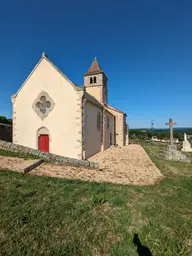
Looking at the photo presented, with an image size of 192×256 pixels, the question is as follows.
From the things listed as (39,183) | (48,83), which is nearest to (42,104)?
(48,83)

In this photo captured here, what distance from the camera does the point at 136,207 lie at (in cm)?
409

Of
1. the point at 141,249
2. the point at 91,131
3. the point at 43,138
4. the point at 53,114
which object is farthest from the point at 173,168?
the point at 43,138

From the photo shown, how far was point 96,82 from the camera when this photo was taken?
70.6ft

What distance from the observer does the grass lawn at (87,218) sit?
2593mm

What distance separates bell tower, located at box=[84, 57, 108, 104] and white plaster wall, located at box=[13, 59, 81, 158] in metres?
10.5

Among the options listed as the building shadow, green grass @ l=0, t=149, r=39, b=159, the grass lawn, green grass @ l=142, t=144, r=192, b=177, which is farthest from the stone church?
the building shadow

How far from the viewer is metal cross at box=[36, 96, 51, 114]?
1183cm

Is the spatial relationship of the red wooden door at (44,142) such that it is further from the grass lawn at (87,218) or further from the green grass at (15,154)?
the grass lawn at (87,218)

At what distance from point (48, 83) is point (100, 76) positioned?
1125 centimetres

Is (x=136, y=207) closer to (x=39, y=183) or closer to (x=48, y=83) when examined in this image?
(x=39, y=183)

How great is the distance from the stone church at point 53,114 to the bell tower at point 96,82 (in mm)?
8015

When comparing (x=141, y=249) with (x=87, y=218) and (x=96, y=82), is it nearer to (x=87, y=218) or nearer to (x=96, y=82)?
(x=87, y=218)

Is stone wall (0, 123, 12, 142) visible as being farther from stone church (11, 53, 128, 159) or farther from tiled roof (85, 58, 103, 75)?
tiled roof (85, 58, 103, 75)

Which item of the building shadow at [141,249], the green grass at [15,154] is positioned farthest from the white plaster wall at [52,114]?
the building shadow at [141,249]
